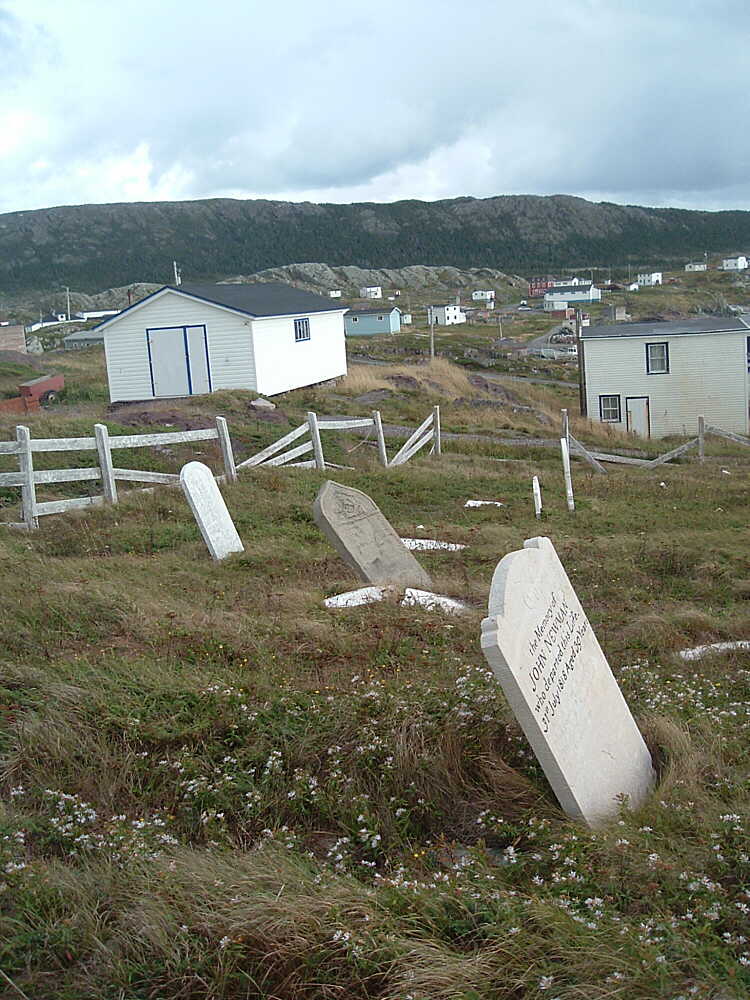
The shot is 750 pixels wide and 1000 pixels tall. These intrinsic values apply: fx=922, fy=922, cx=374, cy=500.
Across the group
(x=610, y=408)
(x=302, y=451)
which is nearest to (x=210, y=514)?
(x=302, y=451)

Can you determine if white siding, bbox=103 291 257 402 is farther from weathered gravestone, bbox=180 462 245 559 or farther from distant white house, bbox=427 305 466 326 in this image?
distant white house, bbox=427 305 466 326

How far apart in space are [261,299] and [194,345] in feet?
13.8

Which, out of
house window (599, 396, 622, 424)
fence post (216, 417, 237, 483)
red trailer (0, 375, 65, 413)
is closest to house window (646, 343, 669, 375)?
house window (599, 396, 622, 424)

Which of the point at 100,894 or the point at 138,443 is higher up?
the point at 138,443

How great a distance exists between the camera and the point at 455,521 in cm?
1365

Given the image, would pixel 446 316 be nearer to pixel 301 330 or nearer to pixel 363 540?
pixel 301 330

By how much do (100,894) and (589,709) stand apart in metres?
2.53

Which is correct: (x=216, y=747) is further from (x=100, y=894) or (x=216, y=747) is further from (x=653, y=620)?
(x=653, y=620)

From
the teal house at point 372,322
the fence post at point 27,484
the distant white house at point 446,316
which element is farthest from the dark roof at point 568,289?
the fence post at point 27,484

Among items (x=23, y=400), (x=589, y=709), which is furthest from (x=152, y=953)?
(x=23, y=400)

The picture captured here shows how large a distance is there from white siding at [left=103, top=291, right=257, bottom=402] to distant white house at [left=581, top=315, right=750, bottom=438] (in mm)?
14065

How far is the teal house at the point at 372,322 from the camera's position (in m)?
90.5

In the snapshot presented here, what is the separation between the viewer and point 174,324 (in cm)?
3022

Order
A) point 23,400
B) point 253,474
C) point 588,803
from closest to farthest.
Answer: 1. point 588,803
2. point 253,474
3. point 23,400
